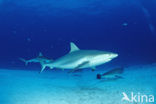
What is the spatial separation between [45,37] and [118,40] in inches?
2012

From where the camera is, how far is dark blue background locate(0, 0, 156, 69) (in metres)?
37.6

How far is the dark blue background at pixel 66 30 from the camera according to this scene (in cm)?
3762

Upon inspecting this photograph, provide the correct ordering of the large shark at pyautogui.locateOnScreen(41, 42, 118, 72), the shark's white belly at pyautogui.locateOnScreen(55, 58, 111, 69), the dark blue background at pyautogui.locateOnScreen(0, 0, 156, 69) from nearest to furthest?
the large shark at pyautogui.locateOnScreen(41, 42, 118, 72)
the shark's white belly at pyautogui.locateOnScreen(55, 58, 111, 69)
the dark blue background at pyautogui.locateOnScreen(0, 0, 156, 69)

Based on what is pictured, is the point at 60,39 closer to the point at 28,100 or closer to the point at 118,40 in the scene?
the point at 118,40

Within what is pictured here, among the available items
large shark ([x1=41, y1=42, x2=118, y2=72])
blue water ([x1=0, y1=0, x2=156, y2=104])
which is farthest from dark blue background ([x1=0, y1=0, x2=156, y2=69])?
large shark ([x1=41, y1=42, x2=118, y2=72])

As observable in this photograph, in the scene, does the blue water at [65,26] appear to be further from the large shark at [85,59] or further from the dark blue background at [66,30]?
the large shark at [85,59]

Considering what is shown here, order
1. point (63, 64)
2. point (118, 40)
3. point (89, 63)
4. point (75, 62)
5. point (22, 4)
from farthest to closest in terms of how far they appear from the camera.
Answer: point (118, 40)
point (22, 4)
point (63, 64)
point (75, 62)
point (89, 63)

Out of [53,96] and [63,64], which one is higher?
[63,64]

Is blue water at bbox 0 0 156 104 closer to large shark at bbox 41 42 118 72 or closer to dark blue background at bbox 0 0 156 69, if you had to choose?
dark blue background at bbox 0 0 156 69

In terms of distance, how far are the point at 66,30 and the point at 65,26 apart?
8.39m

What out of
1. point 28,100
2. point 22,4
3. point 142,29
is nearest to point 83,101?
point 28,100

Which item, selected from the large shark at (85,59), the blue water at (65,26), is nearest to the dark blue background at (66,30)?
the blue water at (65,26)

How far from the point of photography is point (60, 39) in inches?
3182

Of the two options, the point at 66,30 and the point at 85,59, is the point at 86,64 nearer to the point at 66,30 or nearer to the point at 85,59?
the point at 85,59
